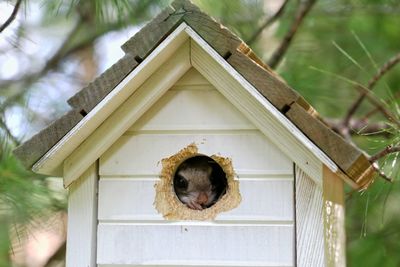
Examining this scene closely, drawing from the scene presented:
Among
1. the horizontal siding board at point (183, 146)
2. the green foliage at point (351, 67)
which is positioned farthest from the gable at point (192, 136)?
the green foliage at point (351, 67)

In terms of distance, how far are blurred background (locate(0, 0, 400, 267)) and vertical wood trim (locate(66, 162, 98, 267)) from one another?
231 mm

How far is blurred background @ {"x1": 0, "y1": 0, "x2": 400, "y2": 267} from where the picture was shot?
68.3 inches

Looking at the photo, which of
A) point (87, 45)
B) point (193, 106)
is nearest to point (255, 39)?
point (87, 45)

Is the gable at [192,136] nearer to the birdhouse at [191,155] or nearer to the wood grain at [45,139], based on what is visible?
the birdhouse at [191,155]

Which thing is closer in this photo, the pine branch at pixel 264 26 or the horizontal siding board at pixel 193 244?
the horizontal siding board at pixel 193 244

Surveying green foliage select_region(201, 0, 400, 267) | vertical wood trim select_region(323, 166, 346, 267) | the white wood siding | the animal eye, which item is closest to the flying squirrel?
the animal eye

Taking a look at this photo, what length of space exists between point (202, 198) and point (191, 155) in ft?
0.33

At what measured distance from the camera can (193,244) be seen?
145cm

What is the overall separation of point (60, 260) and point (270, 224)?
96 centimetres

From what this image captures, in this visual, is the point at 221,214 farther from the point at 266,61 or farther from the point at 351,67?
the point at 351,67

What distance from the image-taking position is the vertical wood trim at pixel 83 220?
149 cm

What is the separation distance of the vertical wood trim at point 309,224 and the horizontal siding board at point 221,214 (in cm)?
2

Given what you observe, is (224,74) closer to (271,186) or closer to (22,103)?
(271,186)

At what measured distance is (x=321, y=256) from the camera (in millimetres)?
1407
